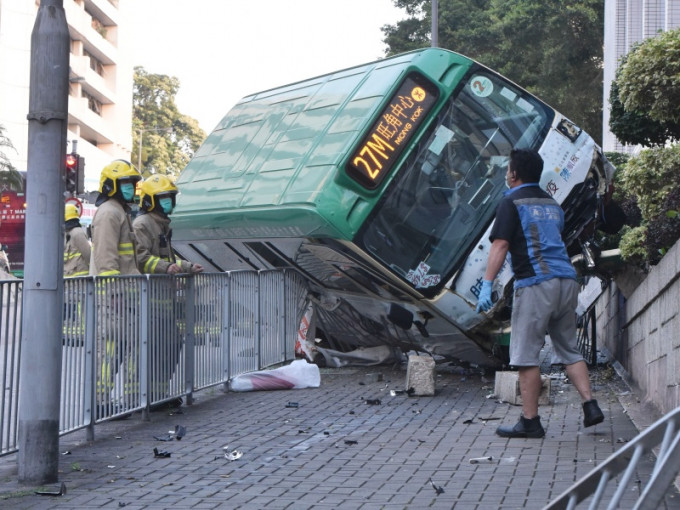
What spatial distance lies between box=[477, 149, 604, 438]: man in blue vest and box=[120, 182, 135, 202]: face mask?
10.2 ft

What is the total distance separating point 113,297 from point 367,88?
3.53 m

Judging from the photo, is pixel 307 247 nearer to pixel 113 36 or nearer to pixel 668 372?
pixel 668 372

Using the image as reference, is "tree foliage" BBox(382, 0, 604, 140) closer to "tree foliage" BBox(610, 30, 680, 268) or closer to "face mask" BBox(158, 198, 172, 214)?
"tree foliage" BBox(610, 30, 680, 268)

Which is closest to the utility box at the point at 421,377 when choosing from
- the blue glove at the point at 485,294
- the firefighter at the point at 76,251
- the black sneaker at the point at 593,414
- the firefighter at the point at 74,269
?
the blue glove at the point at 485,294

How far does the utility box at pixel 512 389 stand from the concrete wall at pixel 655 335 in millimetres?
782

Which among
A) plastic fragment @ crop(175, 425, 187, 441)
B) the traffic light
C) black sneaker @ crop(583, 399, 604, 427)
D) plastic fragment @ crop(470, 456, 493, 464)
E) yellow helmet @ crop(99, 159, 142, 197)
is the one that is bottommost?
plastic fragment @ crop(470, 456, 493, 464)

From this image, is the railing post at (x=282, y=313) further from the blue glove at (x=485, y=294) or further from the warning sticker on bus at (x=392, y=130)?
the blue glove at (x=485, y=294)

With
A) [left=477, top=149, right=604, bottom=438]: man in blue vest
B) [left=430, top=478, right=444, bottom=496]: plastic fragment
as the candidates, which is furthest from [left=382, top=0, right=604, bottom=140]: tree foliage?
[left=430, top=478, right=444, bottom=496]: plastic fragment

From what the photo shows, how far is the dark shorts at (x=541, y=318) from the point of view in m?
7.06

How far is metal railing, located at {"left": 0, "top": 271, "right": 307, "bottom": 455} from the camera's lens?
245 inches

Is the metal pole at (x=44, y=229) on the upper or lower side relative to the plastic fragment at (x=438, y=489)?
upper

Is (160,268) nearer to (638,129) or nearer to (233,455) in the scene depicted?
(233,455)

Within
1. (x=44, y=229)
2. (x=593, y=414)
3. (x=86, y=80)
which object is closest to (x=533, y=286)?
(x=593, y=414)

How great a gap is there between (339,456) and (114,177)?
319 centimetres
